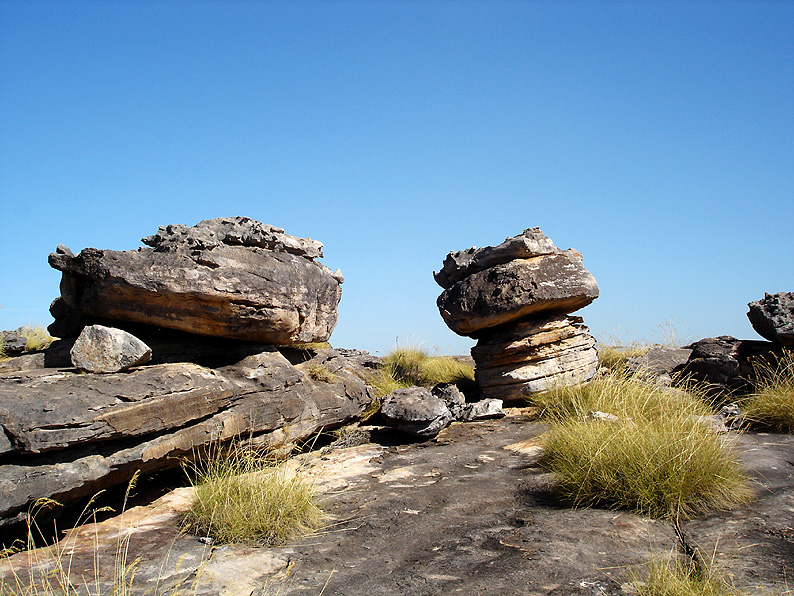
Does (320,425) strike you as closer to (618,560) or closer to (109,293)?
(109,293)

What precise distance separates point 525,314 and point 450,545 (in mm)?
5915

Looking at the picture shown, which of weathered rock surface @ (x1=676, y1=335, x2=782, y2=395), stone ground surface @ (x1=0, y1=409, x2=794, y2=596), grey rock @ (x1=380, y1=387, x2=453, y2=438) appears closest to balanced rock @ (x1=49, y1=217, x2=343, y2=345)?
grey rock @ (x1=380, y1=387, x2=453, y2=438)

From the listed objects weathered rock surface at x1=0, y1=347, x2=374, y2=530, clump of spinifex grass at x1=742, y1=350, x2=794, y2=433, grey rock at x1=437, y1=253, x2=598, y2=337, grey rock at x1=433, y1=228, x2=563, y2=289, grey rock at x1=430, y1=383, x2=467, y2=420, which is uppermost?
grey rock at x1=433, y1=228, x2=563, y2=289

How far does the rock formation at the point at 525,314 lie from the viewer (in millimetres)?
9422

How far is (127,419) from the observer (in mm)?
5223

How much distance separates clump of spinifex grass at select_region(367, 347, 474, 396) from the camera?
10.8 meters

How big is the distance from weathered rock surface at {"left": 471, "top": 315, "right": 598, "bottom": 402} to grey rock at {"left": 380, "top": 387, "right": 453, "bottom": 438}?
150cm

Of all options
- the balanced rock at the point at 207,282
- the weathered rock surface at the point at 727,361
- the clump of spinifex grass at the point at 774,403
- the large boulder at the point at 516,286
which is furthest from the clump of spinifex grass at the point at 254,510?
the weathered rock surface at the point at 727,361

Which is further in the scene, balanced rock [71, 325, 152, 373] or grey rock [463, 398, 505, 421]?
grey rock [463, 398, 505, 421]

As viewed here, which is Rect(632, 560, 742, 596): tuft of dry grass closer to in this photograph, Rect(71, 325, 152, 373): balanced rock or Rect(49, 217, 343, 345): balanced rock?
Rect(49, 217, 343, 345): balanced rock

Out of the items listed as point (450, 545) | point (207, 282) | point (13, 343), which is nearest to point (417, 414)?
point (207, 282)

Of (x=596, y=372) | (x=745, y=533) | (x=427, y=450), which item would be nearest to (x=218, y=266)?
(x=427, y=450)

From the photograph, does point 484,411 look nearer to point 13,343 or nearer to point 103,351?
point 103,351

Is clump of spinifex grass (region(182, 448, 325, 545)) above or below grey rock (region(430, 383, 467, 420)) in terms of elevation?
below
